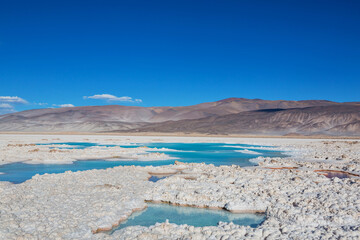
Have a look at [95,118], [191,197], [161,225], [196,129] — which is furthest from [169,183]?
[95,118]

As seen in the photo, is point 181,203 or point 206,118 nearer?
point 181,203

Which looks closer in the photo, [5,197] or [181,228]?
[181,228]

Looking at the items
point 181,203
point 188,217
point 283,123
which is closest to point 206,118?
point 283,123

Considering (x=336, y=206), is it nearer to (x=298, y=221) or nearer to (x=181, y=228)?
(x=298, y=221)

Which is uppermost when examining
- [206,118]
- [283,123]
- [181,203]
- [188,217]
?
[206,118]

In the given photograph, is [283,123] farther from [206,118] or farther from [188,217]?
[188,217]

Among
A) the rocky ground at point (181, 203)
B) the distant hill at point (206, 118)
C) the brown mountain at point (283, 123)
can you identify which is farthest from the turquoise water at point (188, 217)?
the distant hill at point (206, 118)

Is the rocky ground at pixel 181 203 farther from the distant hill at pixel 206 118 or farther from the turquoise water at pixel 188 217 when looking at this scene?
the distant hill at pixel 206 118
